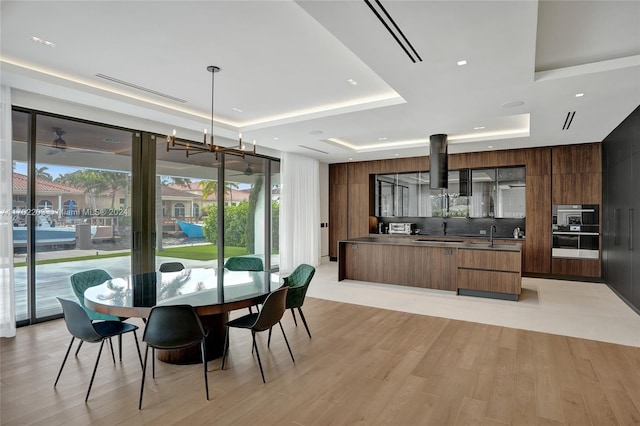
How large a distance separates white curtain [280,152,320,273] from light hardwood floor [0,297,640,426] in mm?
4128

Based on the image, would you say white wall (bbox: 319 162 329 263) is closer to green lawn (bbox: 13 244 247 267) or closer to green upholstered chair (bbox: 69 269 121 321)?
green lawn (bbox: 13 244 247 267)

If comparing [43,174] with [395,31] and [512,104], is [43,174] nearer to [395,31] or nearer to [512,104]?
[395,31]

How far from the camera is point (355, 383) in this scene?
9.75ft

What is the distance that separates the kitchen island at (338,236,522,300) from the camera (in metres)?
5.68

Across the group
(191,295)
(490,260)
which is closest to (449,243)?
(490,260)

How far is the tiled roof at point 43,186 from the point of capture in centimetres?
426

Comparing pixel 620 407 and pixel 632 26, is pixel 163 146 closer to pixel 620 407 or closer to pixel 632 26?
pixel 632 26

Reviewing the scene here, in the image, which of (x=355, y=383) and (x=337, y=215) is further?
(x=337, y=215)

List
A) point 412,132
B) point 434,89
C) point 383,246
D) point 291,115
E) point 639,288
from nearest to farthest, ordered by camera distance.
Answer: point 434,89 < point 639,288 < point 291,115 < point 412,132 < point 383,246

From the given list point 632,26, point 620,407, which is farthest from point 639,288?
point 632,26

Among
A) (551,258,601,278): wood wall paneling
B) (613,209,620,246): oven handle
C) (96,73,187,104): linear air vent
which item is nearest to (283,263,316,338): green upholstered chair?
(96,73,187,104): linear air vent

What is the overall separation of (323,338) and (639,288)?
4.44 meters

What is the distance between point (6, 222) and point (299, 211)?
5.57 m

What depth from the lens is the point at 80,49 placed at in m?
3.33
